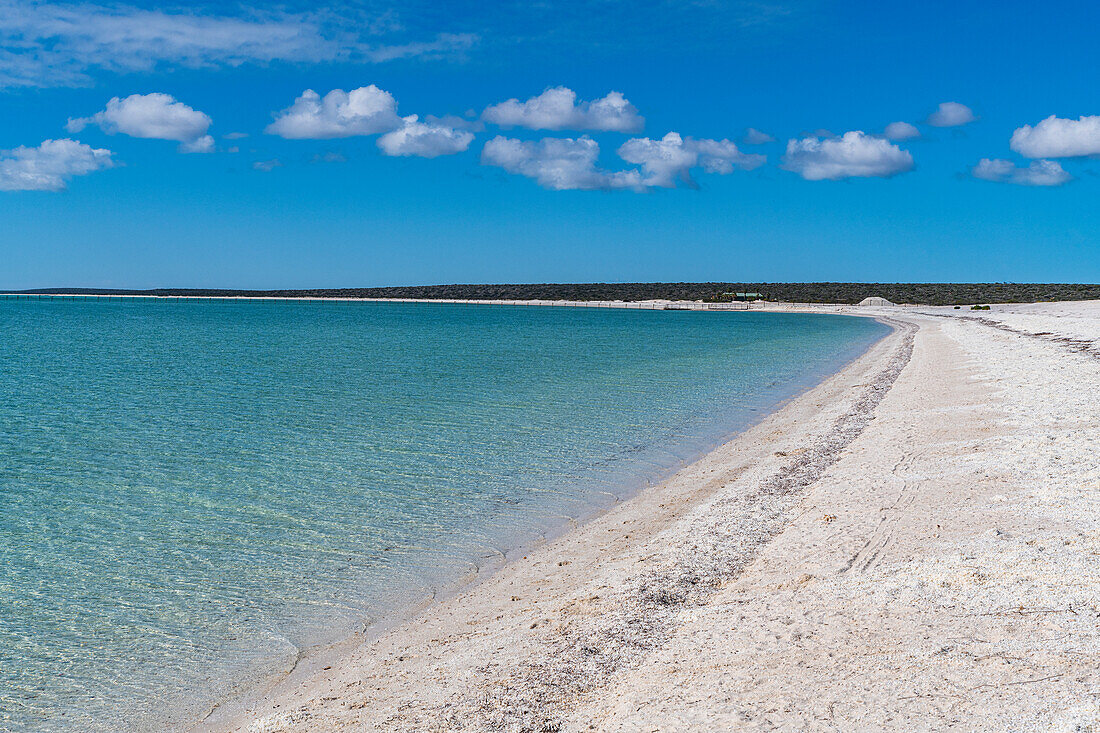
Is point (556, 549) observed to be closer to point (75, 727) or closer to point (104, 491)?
point (75, 727)

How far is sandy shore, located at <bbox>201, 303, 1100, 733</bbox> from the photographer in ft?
15.5

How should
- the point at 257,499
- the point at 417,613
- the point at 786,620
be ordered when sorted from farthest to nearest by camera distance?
the point at 257,499
the point at 417,613
the point at 786,620

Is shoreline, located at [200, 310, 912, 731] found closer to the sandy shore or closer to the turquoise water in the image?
the sandy shore

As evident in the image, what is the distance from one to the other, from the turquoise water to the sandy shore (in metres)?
0.92

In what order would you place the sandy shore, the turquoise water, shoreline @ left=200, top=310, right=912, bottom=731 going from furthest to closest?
the turquoise water, shoreline @ left=200, top=310, right=912, bottom=731, the sandy shore

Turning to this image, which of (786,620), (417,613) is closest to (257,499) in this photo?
(417,613)

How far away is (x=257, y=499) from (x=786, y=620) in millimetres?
8555

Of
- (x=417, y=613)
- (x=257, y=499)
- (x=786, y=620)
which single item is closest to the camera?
(x=786, y=620)

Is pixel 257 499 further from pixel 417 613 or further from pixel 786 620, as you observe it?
pixel 786 620

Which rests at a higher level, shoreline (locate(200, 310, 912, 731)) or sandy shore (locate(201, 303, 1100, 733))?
sandy shore (locate(201, 303, 1100, 733))

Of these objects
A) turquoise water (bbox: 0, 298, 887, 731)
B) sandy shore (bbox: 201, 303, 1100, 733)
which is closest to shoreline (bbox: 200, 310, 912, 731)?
sandy shore (bbox: 201, 303, 1100, 733)

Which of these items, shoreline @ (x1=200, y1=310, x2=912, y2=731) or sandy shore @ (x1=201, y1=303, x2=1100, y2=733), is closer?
sandy shore @ (x1=201, y1=303, x2=1100, y2=733)

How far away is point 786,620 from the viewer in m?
5.94

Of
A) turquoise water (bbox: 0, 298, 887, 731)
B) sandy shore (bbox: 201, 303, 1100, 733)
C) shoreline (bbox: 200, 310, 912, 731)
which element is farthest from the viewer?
turquoise water (bbox: 0, 298, 887, 731)
